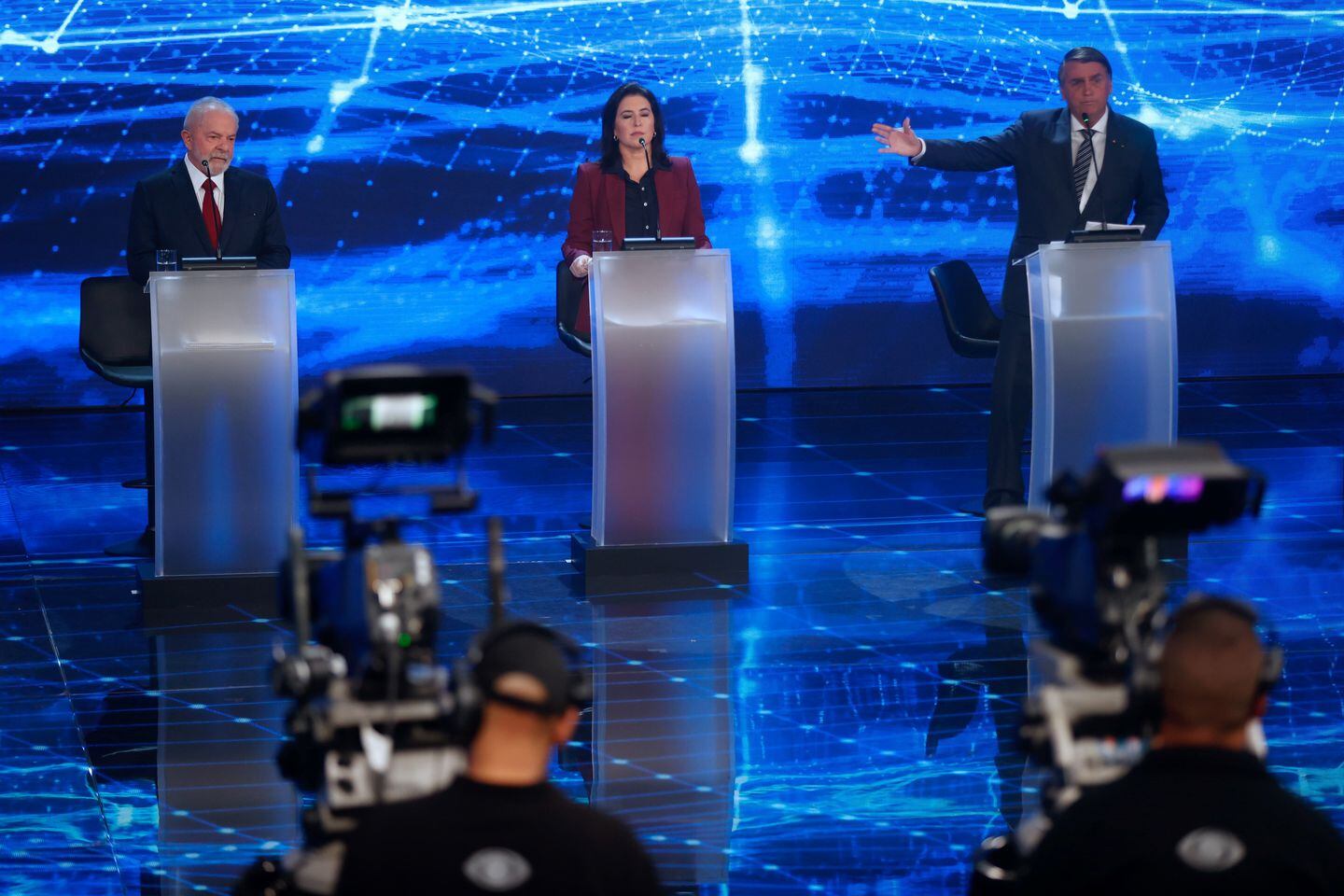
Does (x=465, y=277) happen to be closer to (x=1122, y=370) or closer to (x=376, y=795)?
(x=1122, y=370)

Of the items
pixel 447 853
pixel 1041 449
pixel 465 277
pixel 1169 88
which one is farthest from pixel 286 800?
pixel 1169 88

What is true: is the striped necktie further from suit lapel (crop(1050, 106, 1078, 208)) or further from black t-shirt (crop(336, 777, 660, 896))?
black t-shirt (crop(336, 777, 660, 896))

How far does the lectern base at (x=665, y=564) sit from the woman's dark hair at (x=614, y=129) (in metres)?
1.43

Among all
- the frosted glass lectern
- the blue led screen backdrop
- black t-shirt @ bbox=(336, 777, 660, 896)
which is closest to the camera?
black t-shirt @ bbox=(336, 777, 660, 896)

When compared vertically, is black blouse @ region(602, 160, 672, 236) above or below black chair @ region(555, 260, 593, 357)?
above

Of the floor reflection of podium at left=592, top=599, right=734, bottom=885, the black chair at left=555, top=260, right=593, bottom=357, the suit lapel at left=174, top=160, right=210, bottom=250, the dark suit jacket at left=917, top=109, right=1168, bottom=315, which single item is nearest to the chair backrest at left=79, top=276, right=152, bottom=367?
the suit lapel at left=174, top=160, right=210, bottom=250

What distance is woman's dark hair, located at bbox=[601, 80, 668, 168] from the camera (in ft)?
21.7

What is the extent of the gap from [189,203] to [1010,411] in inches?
116

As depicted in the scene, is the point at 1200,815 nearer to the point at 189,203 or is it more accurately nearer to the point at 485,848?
the point at 485,848

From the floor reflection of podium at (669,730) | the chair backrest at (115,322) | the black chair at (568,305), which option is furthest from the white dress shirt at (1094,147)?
the chair backrest at (115,322)

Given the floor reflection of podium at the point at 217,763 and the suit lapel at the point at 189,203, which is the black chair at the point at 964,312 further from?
the floor reflection of podium at the point at 217,763

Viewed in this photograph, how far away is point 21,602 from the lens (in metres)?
6.02

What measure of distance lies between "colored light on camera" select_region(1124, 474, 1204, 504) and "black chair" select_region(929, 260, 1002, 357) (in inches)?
191

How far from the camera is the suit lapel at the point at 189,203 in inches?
264
